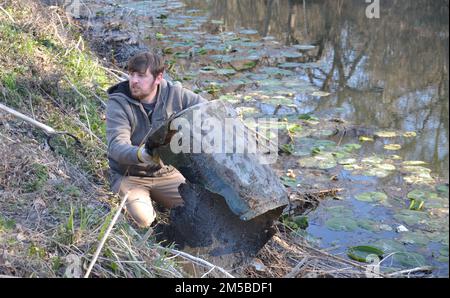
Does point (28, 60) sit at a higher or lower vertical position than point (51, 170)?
higher

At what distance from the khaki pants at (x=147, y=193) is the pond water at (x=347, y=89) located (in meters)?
1.08

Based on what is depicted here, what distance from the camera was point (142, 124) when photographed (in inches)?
150

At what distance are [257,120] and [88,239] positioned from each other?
11.8ft

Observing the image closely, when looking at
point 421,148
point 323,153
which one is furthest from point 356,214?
point 421,148

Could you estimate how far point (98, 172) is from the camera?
431cm

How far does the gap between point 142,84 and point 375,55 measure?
626 centimetres

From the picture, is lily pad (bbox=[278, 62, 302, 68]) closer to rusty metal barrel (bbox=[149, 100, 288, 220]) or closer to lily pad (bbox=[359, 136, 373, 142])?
lily pad (bbox=[359, 136, 373, 142])

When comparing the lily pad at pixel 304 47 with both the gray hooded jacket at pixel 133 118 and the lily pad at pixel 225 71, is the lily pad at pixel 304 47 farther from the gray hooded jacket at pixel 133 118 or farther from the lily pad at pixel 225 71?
the gray hooded jacket at pixel 133 118

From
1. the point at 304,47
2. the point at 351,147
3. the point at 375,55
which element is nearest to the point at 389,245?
the point at 351,147

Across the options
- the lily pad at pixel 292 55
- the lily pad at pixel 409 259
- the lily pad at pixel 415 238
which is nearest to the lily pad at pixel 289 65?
the lily pad at pixel 292 55

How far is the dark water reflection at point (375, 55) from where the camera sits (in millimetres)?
6449

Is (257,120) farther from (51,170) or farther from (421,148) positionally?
(51,170)

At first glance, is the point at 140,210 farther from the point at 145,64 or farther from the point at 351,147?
the point at 351,147

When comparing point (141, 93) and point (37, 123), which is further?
point (37, 123)
